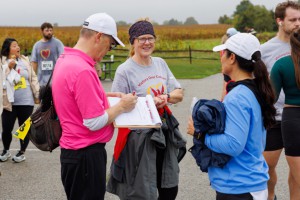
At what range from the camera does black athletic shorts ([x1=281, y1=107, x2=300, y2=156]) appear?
361cm

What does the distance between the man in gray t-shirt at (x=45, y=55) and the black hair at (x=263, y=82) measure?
5749 mm

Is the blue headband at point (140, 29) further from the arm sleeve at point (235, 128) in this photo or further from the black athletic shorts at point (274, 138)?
the black athletic shorts at point (274, 138)

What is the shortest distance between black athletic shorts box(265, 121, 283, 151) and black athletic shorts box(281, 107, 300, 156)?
33cm

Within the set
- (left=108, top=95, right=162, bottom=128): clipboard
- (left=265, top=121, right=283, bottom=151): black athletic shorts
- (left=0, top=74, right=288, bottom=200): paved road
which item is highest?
(left=108, top=95, right=162, bottom=128): clipboard

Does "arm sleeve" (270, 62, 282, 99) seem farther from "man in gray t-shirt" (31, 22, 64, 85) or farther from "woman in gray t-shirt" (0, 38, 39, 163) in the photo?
"man in gray t-shirt" (31, 22, 64, 85)

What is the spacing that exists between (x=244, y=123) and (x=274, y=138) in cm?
162

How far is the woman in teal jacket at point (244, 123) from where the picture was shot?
8.42 feet

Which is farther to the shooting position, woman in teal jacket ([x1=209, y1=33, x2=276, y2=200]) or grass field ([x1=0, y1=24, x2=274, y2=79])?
grass field ([x1=0, y1=24, x2=274, y2=79])

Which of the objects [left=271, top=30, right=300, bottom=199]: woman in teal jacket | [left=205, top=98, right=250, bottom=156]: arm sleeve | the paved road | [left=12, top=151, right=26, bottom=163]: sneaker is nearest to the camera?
[left=205, top=98, right=250, bottom=156]: arm sleeve

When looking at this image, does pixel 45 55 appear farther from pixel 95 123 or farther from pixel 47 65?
pixel 95 123

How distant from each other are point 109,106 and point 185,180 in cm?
275

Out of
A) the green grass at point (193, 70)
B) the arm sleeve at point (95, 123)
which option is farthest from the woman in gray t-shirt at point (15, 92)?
the green grass at point (193, 70)

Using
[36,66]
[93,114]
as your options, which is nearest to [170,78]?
[93,114]

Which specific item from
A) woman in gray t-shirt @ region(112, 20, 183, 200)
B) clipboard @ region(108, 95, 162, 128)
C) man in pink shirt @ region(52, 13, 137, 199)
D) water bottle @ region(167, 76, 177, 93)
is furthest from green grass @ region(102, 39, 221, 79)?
man in pink shirt @ region(52, 13, 137, 199)
